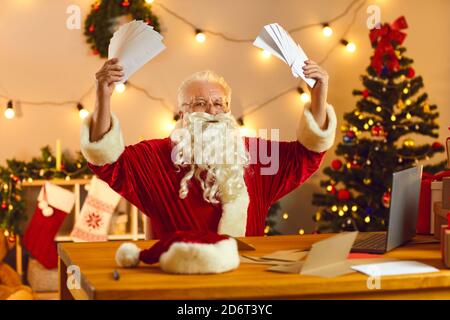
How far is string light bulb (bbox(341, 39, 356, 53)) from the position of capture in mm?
5555

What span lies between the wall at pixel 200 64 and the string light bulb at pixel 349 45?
4cm

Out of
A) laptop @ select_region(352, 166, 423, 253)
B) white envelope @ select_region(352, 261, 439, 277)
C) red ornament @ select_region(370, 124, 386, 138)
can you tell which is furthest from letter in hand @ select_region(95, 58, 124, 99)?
red ornament @ select_region(370, 124, 386, 138)

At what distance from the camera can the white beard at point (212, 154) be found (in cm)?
291

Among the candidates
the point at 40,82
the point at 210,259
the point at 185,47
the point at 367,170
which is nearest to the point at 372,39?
the point at 367,170

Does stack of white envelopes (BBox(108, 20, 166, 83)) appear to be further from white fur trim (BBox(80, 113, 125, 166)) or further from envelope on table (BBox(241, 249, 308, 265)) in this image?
envelope on table (BBox(241, 249, 308, 265))

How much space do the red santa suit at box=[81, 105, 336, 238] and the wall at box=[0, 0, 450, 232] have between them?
88.4 inches

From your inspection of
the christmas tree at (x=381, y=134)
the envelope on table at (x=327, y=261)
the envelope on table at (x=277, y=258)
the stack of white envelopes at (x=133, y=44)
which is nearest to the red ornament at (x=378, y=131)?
the christmas tree at (x=381, y=134)

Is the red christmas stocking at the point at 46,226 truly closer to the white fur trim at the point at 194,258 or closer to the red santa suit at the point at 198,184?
the red santa suit at the point at 198,184

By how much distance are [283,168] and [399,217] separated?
888mm

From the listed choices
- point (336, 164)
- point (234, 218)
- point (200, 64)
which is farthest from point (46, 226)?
point (234, 218)

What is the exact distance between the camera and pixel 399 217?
2174 mm

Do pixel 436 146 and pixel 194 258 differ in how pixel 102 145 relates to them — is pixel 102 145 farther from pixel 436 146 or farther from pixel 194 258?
pixel 436 146

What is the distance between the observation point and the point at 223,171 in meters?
2.95
